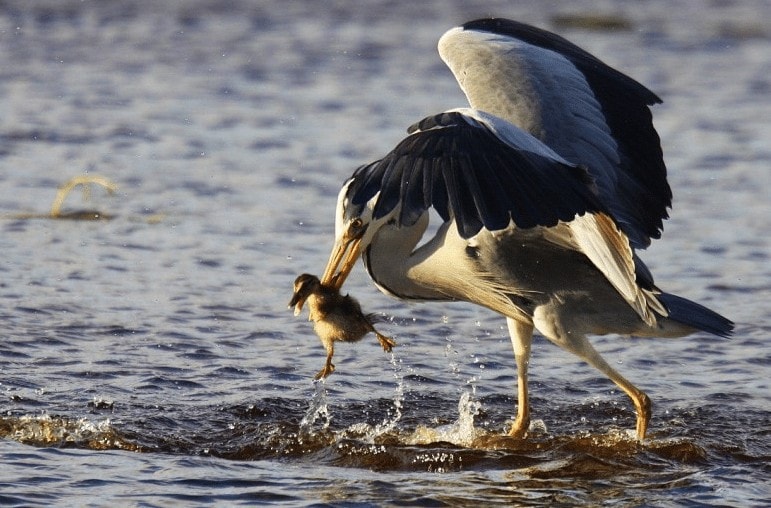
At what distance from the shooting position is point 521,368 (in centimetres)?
659

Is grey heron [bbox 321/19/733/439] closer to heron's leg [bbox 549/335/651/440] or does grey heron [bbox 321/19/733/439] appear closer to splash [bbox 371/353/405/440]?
heron's leg [bbox 549/335/651/440]

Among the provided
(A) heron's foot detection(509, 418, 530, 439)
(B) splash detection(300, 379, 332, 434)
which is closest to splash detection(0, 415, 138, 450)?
(B) splash detection(300, 379, 332, 434)

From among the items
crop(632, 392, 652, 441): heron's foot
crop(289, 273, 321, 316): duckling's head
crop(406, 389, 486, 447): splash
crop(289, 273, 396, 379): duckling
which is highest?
crop(289, 273, 321, 316): duckling's head

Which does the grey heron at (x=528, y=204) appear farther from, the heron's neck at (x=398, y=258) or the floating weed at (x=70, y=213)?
the floating weed at (x=70, y=213)

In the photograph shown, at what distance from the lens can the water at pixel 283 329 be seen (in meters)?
5.89

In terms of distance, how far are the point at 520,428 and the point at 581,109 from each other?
4.63 feet

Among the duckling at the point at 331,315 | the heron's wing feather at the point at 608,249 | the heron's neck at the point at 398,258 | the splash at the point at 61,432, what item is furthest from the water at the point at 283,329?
the heron's wing feather at the point at 608,249

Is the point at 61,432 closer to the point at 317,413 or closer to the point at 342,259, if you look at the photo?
the point at 317,413

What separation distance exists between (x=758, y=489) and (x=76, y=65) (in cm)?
1049

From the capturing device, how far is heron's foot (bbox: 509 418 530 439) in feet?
21.2

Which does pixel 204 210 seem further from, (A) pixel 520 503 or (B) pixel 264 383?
(A) pixel 520 503

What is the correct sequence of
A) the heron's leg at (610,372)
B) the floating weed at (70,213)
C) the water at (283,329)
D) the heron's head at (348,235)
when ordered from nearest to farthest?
1. the water at (283,329)
2. the heron's head at (348,235)
3. the heron's leg at (610,372)
4. the floating weed at (70,213)

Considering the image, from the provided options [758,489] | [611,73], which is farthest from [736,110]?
[758,489]

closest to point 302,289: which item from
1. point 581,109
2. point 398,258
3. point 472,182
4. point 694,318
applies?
point 398,258
